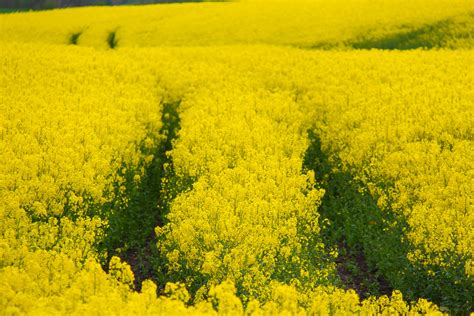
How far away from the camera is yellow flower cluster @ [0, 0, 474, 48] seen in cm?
2252

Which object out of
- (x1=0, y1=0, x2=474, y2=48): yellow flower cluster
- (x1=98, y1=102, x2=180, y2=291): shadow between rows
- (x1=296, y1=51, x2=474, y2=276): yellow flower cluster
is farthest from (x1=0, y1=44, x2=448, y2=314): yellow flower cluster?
(x1=0, y1=0, x2=474, y2=48): yellow flower cluster

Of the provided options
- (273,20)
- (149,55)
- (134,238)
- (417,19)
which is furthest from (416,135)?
(273,20)

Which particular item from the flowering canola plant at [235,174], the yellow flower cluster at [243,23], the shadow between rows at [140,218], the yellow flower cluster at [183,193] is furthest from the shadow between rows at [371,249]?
the yellow flower cluster at [243,23]

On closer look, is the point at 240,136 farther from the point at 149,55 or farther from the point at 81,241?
the point at 149,55

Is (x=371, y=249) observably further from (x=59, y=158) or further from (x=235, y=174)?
(x=59, y=158)

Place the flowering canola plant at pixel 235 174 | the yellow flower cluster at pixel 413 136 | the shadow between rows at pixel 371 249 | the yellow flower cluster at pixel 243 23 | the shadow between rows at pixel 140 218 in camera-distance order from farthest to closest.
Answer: the yellow flower cluster at pixel 243 23
the shadow between rows at pixel 140 218
the yellow flower cluster at pixel 413 136
the shadow between rows at pixel 371 249
the flowering canola plant at pixel 235 174

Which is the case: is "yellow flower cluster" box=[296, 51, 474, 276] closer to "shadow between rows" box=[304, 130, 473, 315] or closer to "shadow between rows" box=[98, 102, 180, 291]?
"shadow between rows" box=[304, 130, 473, 315]

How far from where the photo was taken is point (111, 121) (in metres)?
11.6

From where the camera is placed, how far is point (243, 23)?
25.2m

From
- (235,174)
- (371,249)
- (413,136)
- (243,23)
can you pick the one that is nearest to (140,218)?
(235,174)

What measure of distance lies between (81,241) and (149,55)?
11.6 m

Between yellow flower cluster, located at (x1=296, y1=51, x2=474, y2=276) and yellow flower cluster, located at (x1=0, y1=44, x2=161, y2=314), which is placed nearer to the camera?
yellow flower cluster, located at (x1=0, y1=44, x2=161, y2=314)

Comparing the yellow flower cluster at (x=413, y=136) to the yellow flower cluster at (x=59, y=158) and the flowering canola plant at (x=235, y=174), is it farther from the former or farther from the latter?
the yellow flower cluster at (x=59, y=158)

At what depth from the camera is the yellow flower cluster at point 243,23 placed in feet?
73.9
